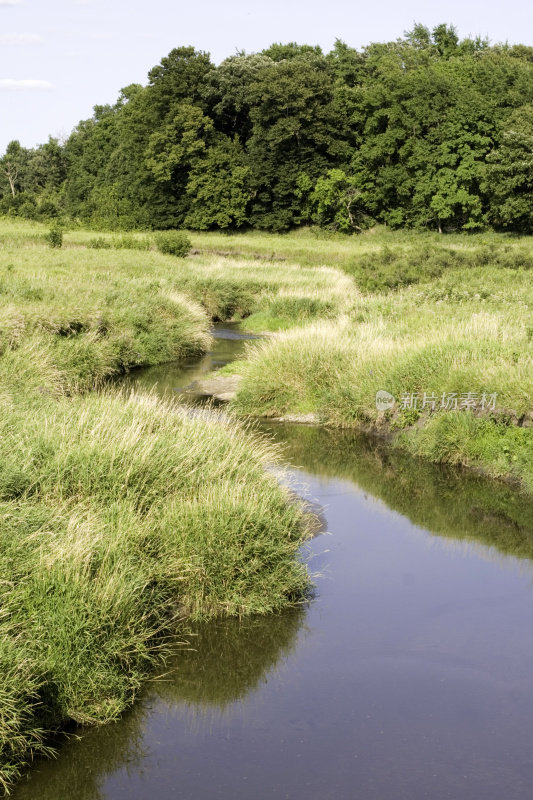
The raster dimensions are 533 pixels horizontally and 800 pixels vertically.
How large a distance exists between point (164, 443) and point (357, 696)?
162 inches

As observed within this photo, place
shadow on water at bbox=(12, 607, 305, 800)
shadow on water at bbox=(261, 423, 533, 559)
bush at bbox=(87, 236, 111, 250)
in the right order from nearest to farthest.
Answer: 1. shadow on water at bbox=(12, 607, 305, 800)
2. shadow on water at bbox=(261, 423, 533, 559)
3. bush at bbox=(87, 236, 111, 250)

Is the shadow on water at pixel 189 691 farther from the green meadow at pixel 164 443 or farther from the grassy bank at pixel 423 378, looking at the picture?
the grassy bank at pixel 423 378

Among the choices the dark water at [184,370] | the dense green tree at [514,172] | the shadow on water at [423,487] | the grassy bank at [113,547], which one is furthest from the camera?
the dense green tree at [514,172]

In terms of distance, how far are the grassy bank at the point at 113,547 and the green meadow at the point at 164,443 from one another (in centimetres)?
2

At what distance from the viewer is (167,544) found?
9406 mm

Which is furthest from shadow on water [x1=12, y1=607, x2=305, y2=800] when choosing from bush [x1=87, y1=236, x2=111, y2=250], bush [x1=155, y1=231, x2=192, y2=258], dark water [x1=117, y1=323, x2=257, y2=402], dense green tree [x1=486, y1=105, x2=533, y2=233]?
dense green tree [x1=486, y1=105, x2=533, y2=233]

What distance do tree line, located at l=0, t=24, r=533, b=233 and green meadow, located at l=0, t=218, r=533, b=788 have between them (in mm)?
33535

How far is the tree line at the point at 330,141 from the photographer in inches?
2438

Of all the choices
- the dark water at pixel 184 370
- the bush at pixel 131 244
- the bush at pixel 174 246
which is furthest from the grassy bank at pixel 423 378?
the bush at pixel 131 244

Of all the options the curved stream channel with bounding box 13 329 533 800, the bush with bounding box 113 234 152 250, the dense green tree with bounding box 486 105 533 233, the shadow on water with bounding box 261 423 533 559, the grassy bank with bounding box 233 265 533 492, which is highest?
the dense green tree with bounding box 486 105 533 233

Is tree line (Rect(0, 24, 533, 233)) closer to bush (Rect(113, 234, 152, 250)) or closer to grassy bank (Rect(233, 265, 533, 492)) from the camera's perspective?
bush (Rect(113, 234, 152, 250))

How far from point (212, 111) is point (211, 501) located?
226 feet

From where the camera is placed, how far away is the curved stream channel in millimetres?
7109

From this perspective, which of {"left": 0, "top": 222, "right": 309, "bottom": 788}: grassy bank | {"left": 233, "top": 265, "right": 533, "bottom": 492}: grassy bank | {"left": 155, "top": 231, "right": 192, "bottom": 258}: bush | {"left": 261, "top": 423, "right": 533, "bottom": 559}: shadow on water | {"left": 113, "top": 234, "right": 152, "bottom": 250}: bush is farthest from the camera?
{"left": 113, "top": 234, "right": 152, "bottom": 250}: bush
